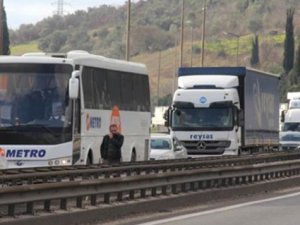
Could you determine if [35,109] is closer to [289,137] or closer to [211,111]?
[211,111]

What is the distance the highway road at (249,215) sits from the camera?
15.7 metres

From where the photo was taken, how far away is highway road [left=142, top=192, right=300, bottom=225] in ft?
51.5

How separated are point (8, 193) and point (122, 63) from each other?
15.0 metres

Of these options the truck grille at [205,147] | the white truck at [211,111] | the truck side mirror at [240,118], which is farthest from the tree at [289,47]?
the truck grille at [205,147]

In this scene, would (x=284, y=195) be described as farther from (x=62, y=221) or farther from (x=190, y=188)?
(x=62, y=221)

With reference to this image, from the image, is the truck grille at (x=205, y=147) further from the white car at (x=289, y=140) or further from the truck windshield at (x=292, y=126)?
the truck windshield at (x=292, y=126)

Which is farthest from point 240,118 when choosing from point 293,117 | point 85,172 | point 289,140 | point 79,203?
point 79,203

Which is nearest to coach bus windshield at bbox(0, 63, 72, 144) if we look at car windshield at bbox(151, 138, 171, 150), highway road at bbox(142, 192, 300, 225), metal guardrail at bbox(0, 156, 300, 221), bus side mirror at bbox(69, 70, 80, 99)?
bus side mirror at bbox(69, 70, 80, 99)

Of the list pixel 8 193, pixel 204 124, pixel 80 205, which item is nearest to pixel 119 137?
pixel 80 205

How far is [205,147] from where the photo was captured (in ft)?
111

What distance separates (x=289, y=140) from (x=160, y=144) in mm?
19669

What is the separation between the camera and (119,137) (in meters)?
20.7

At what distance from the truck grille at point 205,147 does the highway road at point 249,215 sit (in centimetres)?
1308

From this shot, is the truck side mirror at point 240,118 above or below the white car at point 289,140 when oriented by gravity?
above
